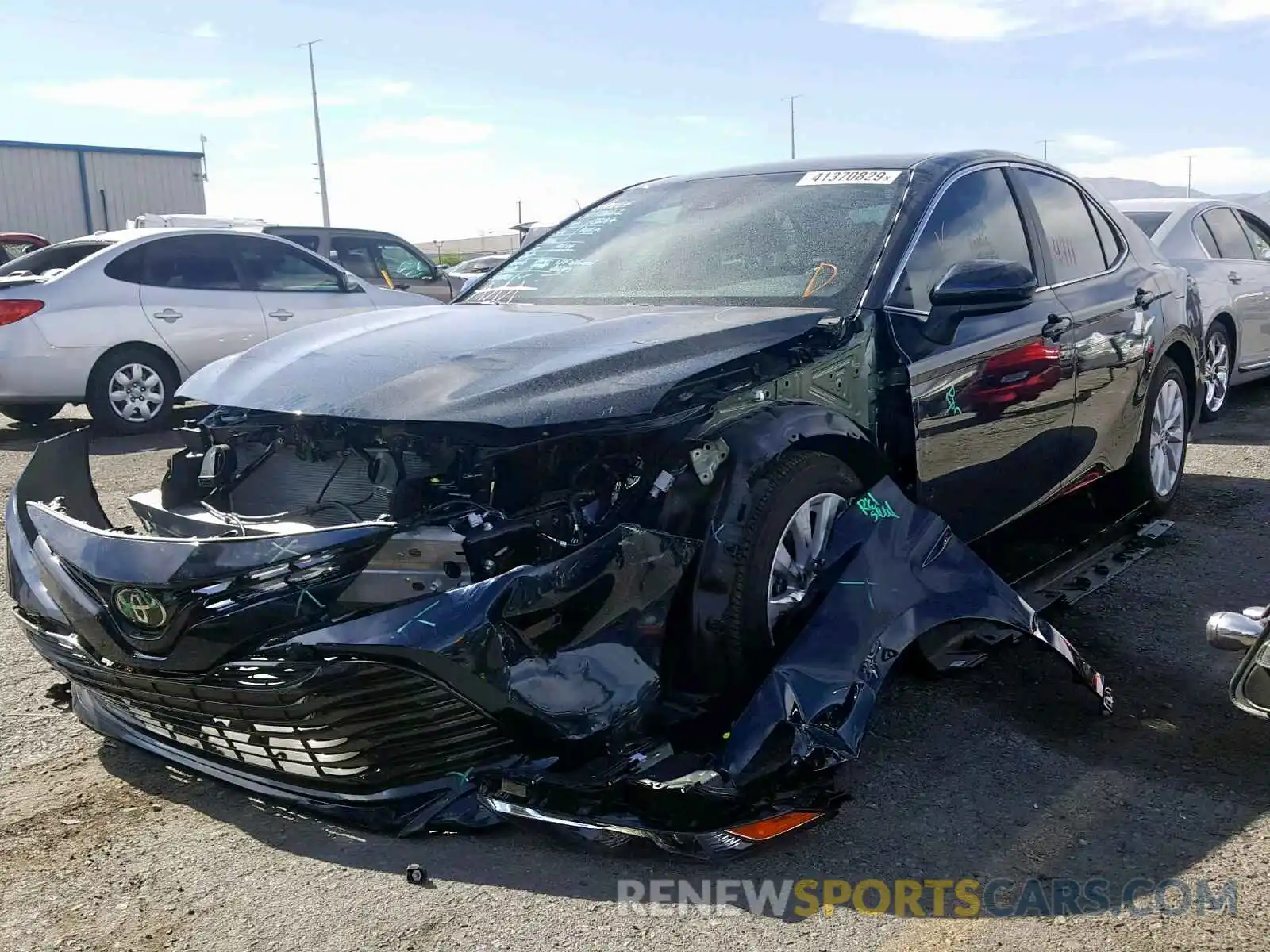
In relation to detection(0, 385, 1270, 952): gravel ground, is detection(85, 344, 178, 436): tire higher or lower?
higher

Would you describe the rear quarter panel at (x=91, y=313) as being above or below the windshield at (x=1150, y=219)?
below

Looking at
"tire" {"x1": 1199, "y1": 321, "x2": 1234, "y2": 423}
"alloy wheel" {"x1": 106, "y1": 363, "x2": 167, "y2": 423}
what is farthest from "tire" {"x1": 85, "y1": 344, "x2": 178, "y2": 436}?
"tire" {"x1": 1199, "y1": 321, "x2": 1234, "y2": 423}

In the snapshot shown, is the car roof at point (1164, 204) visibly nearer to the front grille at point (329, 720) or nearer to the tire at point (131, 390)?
the tire at point (131, 390)

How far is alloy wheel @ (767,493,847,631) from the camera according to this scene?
3.11 metres

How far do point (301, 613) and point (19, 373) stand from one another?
275 inches

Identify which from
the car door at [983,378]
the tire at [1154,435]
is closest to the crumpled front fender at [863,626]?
the car door at [983,378]

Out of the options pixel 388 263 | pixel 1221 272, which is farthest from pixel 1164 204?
pixel 388 263

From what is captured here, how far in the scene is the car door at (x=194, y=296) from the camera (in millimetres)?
9047

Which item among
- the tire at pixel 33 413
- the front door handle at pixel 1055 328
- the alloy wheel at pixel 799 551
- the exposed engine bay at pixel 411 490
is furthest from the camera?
the tire at pixel 33 413

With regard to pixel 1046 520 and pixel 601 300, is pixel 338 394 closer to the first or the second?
pixel 601 300

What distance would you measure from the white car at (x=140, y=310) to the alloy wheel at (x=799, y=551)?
7.13 m

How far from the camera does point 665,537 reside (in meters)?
2.87

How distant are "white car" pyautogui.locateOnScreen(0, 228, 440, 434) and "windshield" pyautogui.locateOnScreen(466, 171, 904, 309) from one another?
5270 mm

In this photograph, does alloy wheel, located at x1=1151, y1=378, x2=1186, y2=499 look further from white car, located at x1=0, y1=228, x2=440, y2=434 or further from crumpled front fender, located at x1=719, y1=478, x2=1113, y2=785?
white car, located at x1=0, y1=228, x2=440, y2=434
